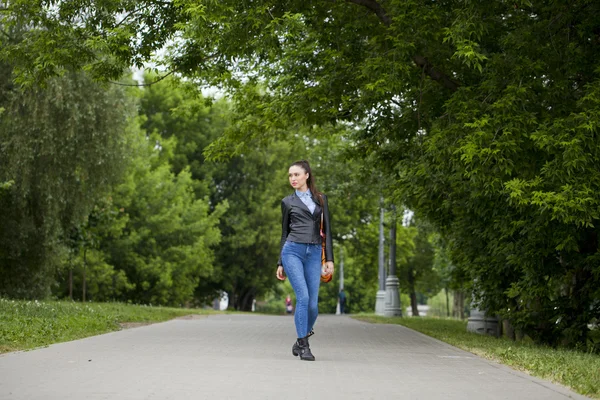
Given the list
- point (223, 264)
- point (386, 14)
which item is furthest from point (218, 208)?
point (386, 14)

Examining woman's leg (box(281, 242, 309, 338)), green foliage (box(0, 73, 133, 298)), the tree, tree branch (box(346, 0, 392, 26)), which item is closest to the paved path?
woman's leg (box(281, 242, 309, 338))

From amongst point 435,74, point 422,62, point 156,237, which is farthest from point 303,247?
point 156,237

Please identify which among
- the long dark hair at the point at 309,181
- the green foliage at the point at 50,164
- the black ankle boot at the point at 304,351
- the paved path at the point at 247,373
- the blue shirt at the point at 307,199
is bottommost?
the paved path at the point at 247,373

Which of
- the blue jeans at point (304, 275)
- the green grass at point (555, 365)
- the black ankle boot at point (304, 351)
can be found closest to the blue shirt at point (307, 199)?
the blue jeans at point (304, 275)

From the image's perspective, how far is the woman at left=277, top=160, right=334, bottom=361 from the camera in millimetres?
9117

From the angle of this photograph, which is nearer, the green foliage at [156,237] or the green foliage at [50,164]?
the green foliage at [50,164]

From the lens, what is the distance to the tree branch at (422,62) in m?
14.0

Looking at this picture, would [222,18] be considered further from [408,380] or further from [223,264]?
[223,264]

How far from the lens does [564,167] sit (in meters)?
10.7

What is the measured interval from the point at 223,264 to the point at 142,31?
36905mm

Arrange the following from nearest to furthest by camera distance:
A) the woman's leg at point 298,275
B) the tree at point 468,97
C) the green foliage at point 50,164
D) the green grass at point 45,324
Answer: the woman's leg at point 298,275 → the green grass at point 45,324 → the tree at point 468,97 → the green foliage at point 50,164

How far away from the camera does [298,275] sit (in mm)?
A: 9070

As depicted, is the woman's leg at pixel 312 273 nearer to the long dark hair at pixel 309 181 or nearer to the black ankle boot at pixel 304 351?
the black ankle boot at pixel 304 351

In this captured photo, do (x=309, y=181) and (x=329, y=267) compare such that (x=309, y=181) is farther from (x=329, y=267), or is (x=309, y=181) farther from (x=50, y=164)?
(x=50, y=164)
